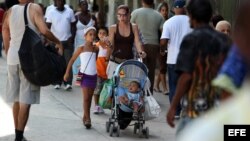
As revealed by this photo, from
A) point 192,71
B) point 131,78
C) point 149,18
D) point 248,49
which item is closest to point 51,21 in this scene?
point 149,18

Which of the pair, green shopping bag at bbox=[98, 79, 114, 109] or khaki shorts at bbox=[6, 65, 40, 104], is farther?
green shopping bag at bbox=[98, 79, 114, 109]

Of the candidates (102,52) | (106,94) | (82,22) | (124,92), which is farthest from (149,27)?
(124,92)

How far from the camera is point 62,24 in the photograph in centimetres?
1284

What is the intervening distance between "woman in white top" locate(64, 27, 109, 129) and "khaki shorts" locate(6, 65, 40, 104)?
1287 millimetres

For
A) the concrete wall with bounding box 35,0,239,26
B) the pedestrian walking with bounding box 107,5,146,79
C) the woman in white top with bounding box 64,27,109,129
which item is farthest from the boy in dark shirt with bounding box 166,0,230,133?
the concrete wall with bounding box 35,0,239,26

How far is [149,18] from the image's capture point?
1105 centimetres

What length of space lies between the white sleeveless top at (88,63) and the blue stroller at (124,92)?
1.66 ft

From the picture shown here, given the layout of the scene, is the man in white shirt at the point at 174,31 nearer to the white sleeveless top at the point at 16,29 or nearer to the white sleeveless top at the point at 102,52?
the white sleeveless top at the point at 102,52

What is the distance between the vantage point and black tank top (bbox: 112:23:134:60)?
881 centimetres

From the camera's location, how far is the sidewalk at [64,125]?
8.19 metres

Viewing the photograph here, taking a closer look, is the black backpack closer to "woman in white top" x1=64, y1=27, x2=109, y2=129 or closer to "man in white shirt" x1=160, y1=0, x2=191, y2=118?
"woman in white top" x1=64, y1=27, x2=109, y2=129

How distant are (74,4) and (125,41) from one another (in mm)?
16574

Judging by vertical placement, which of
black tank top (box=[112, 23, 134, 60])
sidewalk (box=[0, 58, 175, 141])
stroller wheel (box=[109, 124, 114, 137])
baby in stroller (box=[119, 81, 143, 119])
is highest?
black tank top (box=[112, 23, 134, 60])

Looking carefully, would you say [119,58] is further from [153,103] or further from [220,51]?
[220,51]
